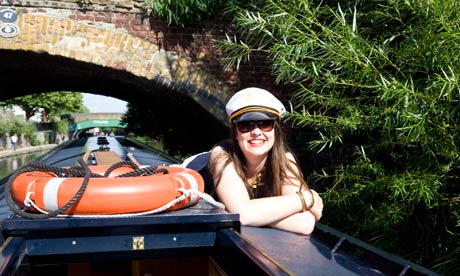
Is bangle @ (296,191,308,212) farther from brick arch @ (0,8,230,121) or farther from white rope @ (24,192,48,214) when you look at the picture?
brick arch @ (0,8,230,121)

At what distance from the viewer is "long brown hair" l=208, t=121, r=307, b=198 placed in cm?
196

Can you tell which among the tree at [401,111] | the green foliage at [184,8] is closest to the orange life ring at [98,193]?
the tree at [401,111]

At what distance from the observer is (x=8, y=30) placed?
5.93 m

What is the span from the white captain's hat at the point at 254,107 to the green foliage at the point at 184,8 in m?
4.34

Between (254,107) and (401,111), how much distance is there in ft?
4.56

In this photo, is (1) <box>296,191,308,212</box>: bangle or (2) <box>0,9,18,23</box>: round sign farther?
(2) <box>0,9,18,23</box>: round sign

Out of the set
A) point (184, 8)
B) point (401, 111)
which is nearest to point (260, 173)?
point (401, 111)

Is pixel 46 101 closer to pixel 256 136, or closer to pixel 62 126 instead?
pixel 62 126

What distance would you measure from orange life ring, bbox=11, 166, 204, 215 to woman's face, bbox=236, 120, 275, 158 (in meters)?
0.41

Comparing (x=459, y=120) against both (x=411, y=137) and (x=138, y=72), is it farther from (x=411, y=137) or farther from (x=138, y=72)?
(x=138, y=72)

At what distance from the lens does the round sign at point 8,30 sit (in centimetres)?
592

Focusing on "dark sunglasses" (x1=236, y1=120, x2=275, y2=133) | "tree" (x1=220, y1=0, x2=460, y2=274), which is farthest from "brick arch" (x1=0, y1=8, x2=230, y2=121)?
"dark sunglasses" (x1=236, y1=120, x2=275, y2=133)

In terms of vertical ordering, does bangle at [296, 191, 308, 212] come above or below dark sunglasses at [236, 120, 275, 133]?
below

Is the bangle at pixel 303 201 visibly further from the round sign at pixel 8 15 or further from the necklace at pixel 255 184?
the round sign at pixel 8 15
